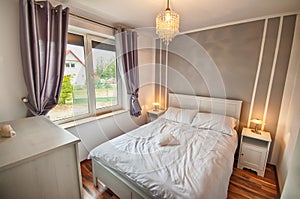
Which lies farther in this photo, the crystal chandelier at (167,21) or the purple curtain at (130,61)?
the purple curtain at (130,61)

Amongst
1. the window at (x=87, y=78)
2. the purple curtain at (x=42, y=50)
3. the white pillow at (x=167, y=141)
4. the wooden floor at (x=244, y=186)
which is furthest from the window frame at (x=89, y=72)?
the white pillow at (x=167, y=141)

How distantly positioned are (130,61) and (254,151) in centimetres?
244

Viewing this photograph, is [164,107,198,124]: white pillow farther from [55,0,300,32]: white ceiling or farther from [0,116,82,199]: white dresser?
[0,116,82,199]: white dresser

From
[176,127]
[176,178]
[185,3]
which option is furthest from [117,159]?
[185,3]

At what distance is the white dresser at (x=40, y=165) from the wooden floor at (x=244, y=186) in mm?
788

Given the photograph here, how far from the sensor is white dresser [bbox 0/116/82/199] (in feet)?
2.41

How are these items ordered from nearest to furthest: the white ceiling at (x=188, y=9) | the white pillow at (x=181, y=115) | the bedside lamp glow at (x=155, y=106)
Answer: the white ceiling at (x=188, y=9) < the white pillow at (x=181, y=115) < the bedside lamp glow at (x=155, y=106)

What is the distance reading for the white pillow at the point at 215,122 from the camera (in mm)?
2150

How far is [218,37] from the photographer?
2436 mm

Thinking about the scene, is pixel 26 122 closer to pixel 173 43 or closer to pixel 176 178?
pixel 176 178

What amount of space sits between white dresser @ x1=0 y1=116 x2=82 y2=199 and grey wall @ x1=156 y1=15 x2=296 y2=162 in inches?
95.4

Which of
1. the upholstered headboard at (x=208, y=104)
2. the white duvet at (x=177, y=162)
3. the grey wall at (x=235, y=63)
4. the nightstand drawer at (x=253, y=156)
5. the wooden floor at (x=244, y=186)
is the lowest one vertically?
the wooden floor at (x=244, y=186)

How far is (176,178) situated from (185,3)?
1.90 m

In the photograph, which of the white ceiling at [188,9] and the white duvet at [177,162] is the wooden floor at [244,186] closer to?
the white duvet at [177,162]
